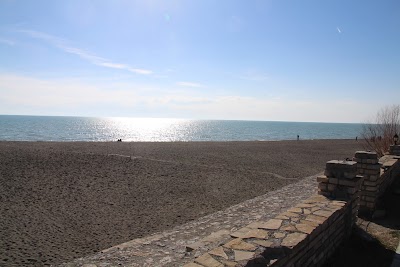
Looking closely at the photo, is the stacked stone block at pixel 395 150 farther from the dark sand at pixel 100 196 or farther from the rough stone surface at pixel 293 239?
the rough stone surface at pixel 293 239

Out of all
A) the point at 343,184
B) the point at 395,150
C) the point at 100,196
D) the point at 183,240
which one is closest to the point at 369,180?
the point at 343,184

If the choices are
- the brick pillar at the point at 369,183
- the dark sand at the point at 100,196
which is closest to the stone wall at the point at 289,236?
the brick pillar at the point at 369,183

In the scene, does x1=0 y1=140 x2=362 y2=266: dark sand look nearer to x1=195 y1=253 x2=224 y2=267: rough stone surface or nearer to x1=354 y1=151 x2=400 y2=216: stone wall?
x1=195 y1=253 x2=224 y2=267: rough stone surface

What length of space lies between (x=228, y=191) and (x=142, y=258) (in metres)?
7.78

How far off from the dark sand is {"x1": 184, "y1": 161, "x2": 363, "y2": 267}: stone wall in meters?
4.84

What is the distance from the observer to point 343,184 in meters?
5.82

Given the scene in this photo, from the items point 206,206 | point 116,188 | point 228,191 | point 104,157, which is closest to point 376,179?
point 206,206

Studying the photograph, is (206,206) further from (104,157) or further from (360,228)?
(104,157)

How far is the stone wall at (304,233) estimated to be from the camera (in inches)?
134

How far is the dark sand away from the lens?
7.66 meters

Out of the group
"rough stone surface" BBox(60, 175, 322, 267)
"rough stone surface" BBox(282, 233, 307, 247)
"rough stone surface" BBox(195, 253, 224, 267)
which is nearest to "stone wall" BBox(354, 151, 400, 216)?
"rough stone surface" BBox(60, 175, 322, 267)

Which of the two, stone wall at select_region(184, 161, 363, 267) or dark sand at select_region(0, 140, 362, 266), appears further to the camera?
dark sand at select_region(0, 140, 362, 266)

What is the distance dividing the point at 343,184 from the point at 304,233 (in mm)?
2342

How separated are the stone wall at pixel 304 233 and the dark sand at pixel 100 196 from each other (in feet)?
15.9
